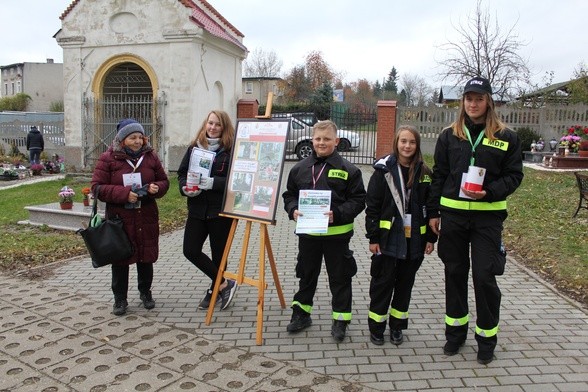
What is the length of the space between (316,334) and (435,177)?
1740 millimetres

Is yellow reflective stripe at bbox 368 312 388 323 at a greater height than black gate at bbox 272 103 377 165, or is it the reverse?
black gate at bbox 272 103 377 165

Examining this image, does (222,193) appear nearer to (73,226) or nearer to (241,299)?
(241,299)

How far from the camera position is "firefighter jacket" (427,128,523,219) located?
12.2 ft

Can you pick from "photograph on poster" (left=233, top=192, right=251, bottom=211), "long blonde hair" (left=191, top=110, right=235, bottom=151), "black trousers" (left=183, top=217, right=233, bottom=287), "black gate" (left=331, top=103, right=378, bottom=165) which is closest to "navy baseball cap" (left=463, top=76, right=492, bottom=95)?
"photograph on poster" (left=233, top=192, right=251, bottom=211)

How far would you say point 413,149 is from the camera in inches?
160

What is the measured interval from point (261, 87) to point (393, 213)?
58.7m

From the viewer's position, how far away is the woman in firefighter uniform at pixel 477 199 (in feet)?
12.3

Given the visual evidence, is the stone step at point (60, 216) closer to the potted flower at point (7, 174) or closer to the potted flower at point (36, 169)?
the potted flower at point (7, 174)

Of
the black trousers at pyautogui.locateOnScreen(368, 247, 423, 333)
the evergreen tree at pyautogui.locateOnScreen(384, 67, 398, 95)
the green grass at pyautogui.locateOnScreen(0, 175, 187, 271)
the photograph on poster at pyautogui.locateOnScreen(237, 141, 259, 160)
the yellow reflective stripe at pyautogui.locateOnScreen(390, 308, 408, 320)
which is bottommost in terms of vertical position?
the green grass at pyautogui.locateOnScreen(0, 175, 187, 271)

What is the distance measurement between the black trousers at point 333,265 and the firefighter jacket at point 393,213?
0.31 metres

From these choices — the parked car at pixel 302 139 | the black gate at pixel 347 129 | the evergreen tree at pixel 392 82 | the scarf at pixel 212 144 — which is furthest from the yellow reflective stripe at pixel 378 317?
the evergreen tree at pixel 392 82

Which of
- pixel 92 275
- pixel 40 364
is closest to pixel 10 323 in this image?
pixel 40 364

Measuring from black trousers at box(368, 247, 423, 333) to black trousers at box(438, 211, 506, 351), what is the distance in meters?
0.32

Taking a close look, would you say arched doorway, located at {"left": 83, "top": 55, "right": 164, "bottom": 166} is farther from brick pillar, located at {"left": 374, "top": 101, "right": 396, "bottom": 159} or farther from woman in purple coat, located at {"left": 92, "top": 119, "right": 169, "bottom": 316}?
woman in purple coat, located at {"left": 92, "top": 119, "right": 169, "bottom": 316}
